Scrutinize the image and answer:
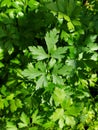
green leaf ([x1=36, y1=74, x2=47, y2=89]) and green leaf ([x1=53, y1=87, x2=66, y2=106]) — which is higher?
green leaf ([x1=36, y1=74, x2=47, y2=89])

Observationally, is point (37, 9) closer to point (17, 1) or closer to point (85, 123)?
point (17, 1)

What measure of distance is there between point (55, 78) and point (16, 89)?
0.49 m

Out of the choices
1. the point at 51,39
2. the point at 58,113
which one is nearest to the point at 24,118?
the point at 58,113

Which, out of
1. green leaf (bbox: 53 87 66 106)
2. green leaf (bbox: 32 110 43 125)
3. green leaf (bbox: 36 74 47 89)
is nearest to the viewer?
green leaf (bbox: 36 74 47 89)

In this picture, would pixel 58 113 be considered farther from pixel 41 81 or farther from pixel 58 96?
pixel 41 81

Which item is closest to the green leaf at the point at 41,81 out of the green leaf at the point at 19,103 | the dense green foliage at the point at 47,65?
the dense green foliage at the point at 47,65

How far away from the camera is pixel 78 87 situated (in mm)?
2705

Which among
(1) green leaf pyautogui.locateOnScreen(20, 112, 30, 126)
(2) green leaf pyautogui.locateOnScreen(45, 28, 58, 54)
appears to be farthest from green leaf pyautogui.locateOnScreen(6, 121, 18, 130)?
(2) green leaf pyautogui.locateOnScreen(45, 28, 58, 54)

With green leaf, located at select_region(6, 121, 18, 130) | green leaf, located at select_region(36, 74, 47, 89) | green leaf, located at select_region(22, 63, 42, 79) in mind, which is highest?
A: green leaf, located at select_region(22, 63, 42, 79)

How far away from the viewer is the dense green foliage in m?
2.33

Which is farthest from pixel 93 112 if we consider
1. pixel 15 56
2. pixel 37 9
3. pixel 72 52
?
pixel 37 9

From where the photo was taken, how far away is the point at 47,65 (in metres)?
2.37

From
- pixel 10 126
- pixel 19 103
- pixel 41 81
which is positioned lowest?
pixel 10 126

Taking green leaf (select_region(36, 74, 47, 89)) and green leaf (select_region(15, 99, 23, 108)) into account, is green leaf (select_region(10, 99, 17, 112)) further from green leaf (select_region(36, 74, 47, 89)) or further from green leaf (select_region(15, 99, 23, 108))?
green leaf (select_region(36, 74, 47, 89))
